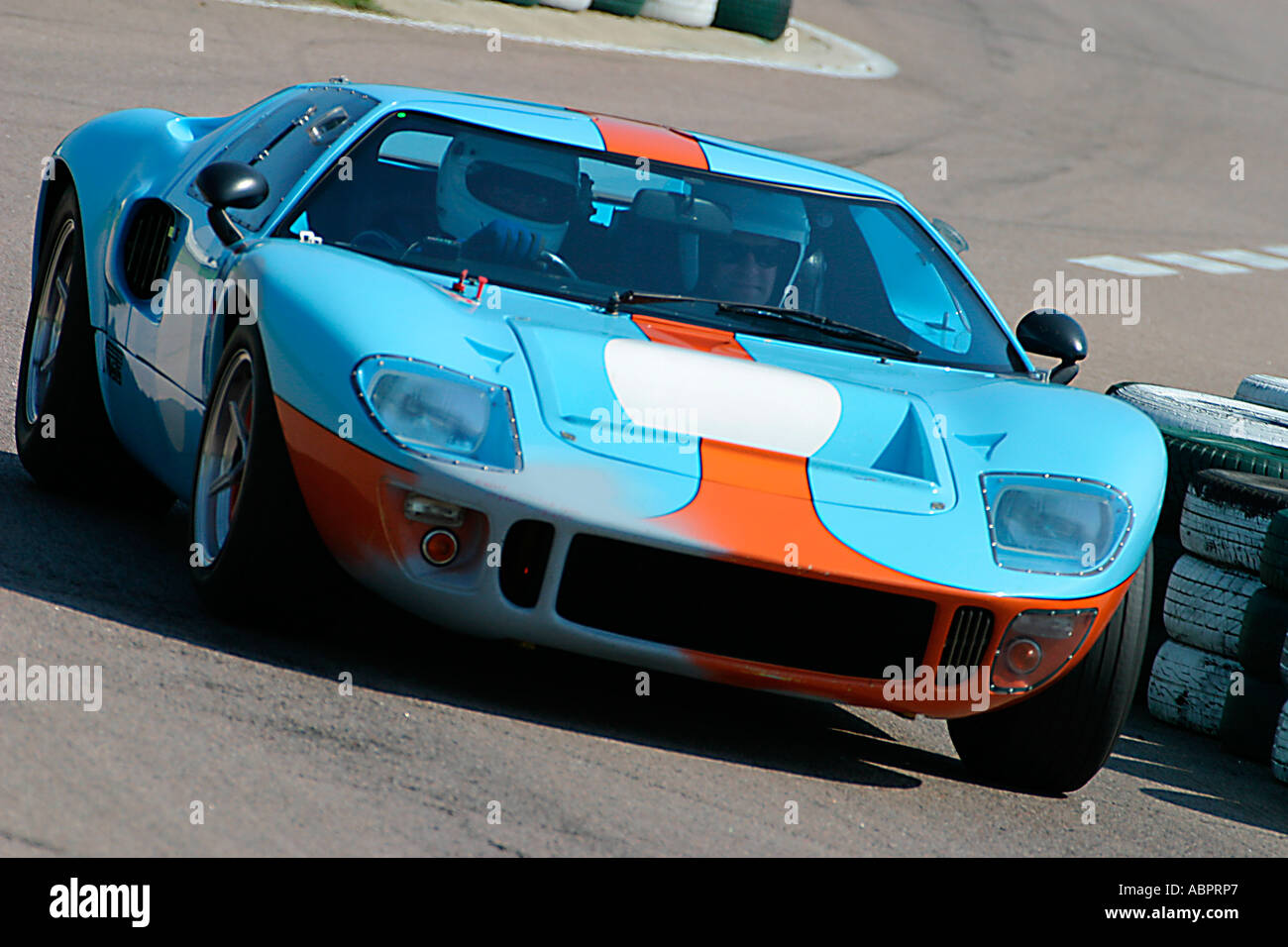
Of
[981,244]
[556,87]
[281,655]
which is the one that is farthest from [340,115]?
[556,87]

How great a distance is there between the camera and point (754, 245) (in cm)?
473

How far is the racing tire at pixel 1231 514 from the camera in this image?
4.89 m

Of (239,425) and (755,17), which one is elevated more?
(239,425)

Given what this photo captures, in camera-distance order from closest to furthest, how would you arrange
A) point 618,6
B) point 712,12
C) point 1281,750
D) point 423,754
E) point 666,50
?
point 423,754 < point 1281,750 < point 666,50 < point 618,6 < point 712,12

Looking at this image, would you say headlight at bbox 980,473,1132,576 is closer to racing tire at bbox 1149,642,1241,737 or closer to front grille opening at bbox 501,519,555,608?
front grille opening at bbox 501,519,555,608

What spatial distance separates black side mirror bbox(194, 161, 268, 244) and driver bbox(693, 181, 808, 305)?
3.65 ft

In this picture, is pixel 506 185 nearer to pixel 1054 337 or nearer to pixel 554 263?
pixel 554 263

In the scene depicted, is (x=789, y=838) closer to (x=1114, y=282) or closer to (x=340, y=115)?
(x=340, y=115)

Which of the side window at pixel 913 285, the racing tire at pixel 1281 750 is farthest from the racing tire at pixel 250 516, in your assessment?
the racing tire at pixel 1281 750

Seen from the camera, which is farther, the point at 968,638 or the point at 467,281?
the point at 467,281

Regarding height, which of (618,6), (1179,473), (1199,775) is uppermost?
(1179,473)

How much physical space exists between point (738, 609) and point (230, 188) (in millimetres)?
1716

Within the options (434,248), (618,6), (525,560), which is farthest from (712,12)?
(525,560)
